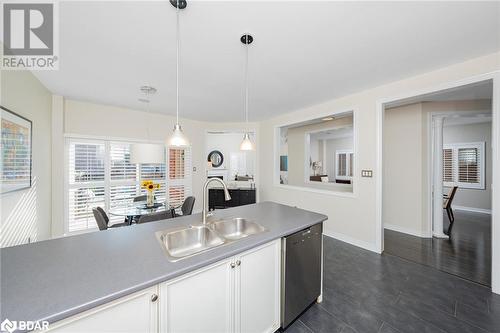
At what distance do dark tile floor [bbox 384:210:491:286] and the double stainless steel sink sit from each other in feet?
8.60

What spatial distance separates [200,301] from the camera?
1.14 m

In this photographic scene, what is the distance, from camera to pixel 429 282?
225 cm

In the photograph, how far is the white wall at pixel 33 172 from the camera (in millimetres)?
2002

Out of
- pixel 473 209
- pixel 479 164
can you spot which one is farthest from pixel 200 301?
pixel 479 164

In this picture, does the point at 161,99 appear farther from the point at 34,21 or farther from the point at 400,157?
the point at 400,157

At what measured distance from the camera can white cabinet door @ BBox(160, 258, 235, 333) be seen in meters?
1.02

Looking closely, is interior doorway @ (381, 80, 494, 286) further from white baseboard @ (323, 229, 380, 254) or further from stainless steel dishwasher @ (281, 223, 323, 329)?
stainless steel dishwasher @ (281, 223, 323, 329)

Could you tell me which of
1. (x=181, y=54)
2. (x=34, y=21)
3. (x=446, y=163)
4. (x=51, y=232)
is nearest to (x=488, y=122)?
(x=446, y=163)

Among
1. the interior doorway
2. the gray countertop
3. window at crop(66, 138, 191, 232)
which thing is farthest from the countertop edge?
window at crop(66, 138, 191, 232)

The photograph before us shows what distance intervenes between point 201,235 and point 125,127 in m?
3.66

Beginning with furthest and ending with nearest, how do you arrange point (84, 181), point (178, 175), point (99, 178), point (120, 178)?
1. point (178, 175)
2. point (120, 178)
3. point (99, 178)
4. point (84, 181)

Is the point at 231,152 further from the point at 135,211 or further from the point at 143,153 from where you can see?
the point at 135,211

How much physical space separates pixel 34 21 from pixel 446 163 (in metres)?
9.27

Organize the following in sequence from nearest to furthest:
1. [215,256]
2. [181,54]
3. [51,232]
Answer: [215,256] → [181,54] → [51,232]
